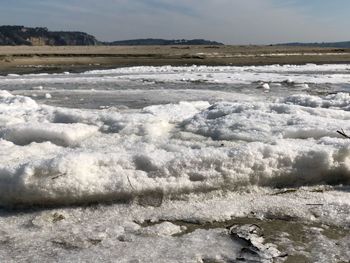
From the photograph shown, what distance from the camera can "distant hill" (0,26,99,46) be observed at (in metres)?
164

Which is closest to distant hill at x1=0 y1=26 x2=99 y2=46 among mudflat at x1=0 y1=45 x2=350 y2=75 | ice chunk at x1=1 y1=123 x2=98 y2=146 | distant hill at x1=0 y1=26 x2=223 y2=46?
distant hill at x1=0 y1=26 x2=223 y2=46

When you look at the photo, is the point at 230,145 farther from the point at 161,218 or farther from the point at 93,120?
the point at 93,120

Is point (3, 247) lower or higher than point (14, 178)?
lower

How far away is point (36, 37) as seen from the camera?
172000 millimetres

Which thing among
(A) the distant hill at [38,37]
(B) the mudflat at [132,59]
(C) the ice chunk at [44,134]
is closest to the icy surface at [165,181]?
(C) the ice chunk at [44,134]

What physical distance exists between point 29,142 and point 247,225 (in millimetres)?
2694

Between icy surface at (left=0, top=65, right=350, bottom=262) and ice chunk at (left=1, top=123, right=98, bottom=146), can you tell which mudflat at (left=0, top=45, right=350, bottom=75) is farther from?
icy surface at (left=0, top=65, right=350, bottom=262)

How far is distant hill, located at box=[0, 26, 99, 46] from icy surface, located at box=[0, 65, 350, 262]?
529 ft

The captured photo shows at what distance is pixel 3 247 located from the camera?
3158mm

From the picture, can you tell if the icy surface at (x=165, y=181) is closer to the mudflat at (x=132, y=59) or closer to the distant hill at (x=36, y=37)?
the mudflat at (x=132, y=59)

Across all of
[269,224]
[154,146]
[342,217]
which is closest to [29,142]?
[154,146]

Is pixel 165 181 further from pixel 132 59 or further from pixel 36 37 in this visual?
pixel 36 37

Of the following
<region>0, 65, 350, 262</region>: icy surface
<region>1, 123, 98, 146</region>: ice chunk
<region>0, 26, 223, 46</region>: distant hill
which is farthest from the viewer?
<region>0, 26, 223, 46</region>: distant hill

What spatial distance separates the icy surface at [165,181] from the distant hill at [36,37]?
161306 millimetres
